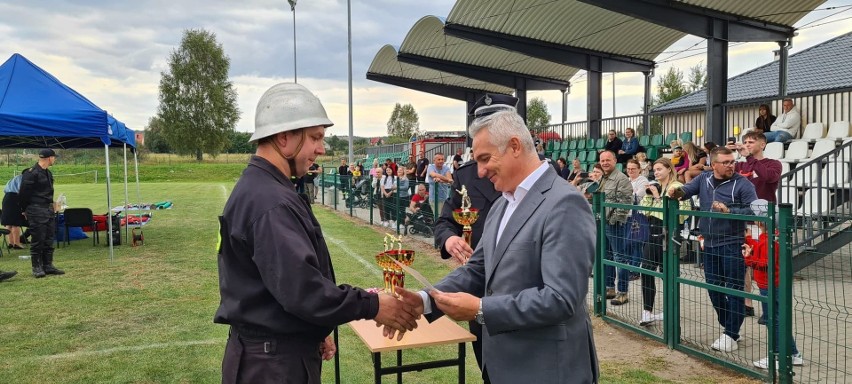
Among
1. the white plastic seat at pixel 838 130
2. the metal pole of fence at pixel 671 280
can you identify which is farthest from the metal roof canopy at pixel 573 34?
the metal pole of fence at pixel 671 280

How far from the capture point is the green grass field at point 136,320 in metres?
5.73

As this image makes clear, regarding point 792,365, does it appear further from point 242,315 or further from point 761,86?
point 761,86

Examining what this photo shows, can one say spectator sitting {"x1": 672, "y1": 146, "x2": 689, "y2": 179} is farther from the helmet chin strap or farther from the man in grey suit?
the helmet chin strap

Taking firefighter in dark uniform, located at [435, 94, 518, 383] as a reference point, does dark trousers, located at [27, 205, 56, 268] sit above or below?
below

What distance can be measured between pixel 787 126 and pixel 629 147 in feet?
11.9

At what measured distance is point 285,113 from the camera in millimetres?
2650

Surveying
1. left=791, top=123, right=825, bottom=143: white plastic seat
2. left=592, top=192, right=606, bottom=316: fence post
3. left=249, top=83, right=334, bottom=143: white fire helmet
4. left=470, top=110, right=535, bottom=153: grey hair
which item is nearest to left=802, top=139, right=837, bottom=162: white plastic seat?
left=791, top=123, right=825, bottom=143: white plastic seat

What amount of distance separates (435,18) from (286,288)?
2076 centimetres

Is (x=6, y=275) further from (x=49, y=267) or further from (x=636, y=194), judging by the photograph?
(x=636, y=194)

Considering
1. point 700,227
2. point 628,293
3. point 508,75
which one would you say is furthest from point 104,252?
point 508,75

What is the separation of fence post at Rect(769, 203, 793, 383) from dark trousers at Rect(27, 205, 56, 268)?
1052 cm

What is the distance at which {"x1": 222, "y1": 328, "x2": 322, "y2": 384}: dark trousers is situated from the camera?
259 cm

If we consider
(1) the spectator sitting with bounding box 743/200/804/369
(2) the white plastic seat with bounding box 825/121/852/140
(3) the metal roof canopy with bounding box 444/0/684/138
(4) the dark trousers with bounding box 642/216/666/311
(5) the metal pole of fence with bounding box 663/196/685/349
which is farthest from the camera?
(3) the metal roof canopy with bounding box 444/0/684/138

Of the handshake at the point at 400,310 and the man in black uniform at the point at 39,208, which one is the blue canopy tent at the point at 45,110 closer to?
the man in black uniform at the point at 39,208
